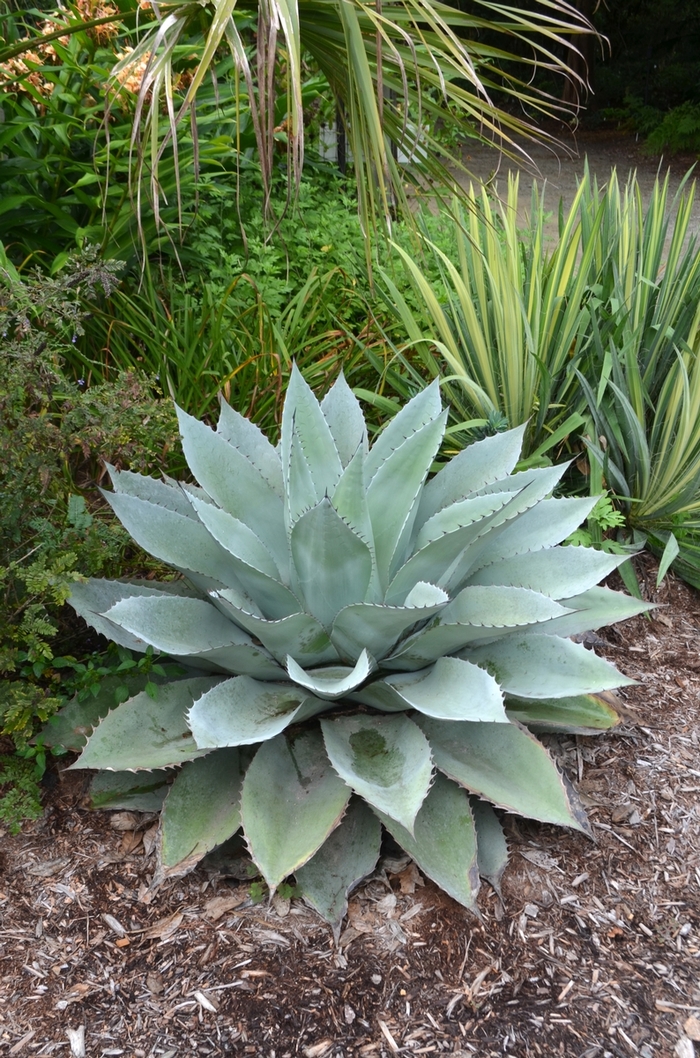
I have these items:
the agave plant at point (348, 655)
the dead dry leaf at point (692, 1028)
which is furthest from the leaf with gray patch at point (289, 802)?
the dead dry leaf at point (692, 1028)

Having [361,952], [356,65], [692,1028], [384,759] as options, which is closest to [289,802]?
[384,759]

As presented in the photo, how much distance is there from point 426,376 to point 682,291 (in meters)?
0.98

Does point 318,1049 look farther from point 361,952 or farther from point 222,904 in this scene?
point 222,904

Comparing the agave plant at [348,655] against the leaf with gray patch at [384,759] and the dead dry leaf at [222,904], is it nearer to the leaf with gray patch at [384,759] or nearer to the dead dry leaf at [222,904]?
Result: the leaf with gray patch at [384,759]

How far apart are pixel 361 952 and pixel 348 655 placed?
0.60 m

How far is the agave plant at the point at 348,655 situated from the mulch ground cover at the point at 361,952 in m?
0.12

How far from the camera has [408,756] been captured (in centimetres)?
171

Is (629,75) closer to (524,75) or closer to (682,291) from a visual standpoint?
(524,75)

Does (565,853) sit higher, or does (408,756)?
(408,756)

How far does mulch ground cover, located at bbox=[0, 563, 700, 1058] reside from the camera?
5.06 feet

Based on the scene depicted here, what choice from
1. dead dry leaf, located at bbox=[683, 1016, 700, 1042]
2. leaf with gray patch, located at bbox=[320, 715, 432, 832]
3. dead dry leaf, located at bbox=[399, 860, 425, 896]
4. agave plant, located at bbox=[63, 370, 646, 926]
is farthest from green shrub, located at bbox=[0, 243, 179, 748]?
dead dry leaf, located at bbox=[683, 1016, 700, 1042]

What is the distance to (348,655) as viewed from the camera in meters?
1.89

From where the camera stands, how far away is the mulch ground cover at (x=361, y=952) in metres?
1.54

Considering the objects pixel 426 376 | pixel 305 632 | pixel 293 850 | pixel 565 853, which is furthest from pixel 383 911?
pixel 426 376
